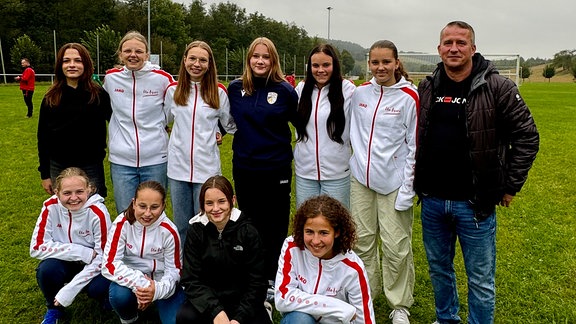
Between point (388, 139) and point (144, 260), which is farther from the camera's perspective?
point (144, 260)

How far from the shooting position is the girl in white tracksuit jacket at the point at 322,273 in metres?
3.01

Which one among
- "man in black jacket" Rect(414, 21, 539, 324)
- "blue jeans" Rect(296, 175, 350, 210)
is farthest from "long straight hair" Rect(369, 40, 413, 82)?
"blue jeans" Rect(296, 175, 350, 210)

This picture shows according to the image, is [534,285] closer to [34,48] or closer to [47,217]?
[47,217]

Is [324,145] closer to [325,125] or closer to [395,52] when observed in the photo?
[325,125]

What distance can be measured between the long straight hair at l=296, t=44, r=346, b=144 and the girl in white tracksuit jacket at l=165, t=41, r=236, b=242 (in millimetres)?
676

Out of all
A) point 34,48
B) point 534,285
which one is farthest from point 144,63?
point 34,48

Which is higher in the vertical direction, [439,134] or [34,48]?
[34,48]

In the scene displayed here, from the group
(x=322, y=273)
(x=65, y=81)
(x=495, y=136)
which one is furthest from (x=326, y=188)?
(x=65, y=81)

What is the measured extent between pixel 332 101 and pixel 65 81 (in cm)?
221

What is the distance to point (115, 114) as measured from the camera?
13.1 feet

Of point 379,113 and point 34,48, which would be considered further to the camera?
point 34,48

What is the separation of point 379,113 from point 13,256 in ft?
13.1

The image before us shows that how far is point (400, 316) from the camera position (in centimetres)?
364

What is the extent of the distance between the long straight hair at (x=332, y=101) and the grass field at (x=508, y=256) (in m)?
1.58
